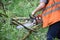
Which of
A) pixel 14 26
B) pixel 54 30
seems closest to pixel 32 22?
pixel 14 26

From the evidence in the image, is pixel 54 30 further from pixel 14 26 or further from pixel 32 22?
pixel 14 26

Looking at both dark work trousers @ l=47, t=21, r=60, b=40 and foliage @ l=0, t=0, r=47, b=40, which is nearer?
dark work trousers @ l=47, t=21, r=60, b=40

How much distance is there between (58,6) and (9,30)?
3.11 ft

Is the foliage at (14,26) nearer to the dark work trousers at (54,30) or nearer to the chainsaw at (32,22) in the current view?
the chainsaw at (32,22)

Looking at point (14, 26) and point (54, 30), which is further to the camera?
point (14, 26)

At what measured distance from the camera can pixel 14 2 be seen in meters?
5.65

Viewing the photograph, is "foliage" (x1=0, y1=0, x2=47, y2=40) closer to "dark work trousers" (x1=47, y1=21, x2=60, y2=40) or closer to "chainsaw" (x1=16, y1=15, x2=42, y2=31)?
"chainsaw" (x1=16, y1=15, x2=42, y2=31)

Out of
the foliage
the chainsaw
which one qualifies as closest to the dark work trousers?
the chainsaw

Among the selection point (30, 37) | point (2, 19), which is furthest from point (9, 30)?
point (30, 37)

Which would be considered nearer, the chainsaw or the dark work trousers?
the dark work trousers

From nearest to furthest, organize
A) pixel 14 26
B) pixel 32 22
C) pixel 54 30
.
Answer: pixel 54 30 < pixel 32 22 < pixel 14 26

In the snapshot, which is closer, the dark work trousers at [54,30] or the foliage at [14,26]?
the dark work trousers at [54,30]

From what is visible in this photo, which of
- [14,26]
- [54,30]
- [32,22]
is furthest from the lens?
[14,26]

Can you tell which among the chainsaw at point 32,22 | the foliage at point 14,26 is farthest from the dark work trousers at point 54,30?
the foliage at point 14,26
